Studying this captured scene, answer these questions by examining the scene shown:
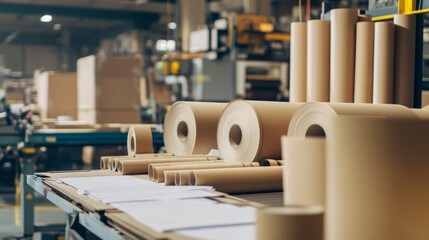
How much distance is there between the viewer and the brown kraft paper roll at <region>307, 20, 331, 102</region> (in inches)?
92.7

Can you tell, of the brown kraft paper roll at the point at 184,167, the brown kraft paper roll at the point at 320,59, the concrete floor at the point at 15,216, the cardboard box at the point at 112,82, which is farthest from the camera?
the cardboard box at the point at 112,82

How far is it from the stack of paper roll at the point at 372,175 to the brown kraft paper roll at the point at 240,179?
22.5 inches

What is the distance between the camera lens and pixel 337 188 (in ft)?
3.83

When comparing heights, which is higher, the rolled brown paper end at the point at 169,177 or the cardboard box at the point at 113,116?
the cardboard box at the point at 113,116

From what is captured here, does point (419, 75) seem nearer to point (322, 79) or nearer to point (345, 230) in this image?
point (322, 79)

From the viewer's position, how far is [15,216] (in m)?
5.77

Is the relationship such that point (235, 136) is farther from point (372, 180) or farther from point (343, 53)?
point (372, 180)

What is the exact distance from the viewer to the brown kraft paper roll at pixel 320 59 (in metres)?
2.36

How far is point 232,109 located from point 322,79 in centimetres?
40

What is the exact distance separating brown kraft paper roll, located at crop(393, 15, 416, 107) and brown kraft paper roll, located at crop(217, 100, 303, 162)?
16.4 inches

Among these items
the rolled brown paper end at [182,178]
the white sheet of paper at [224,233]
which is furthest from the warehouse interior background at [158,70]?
the white sheet of paper at [224,233]

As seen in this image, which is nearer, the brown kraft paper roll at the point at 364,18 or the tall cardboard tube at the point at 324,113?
the tall cardboard tube at the point at 324,113

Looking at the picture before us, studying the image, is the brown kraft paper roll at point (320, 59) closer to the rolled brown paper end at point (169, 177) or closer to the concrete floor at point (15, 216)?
the rolled brown paper end at point (169, 177)

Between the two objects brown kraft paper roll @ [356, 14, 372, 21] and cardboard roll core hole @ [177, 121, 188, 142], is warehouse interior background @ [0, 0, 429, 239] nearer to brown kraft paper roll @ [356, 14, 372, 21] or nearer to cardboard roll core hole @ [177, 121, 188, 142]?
brown kraft paper roll @ [356, 14, 372, 21]
